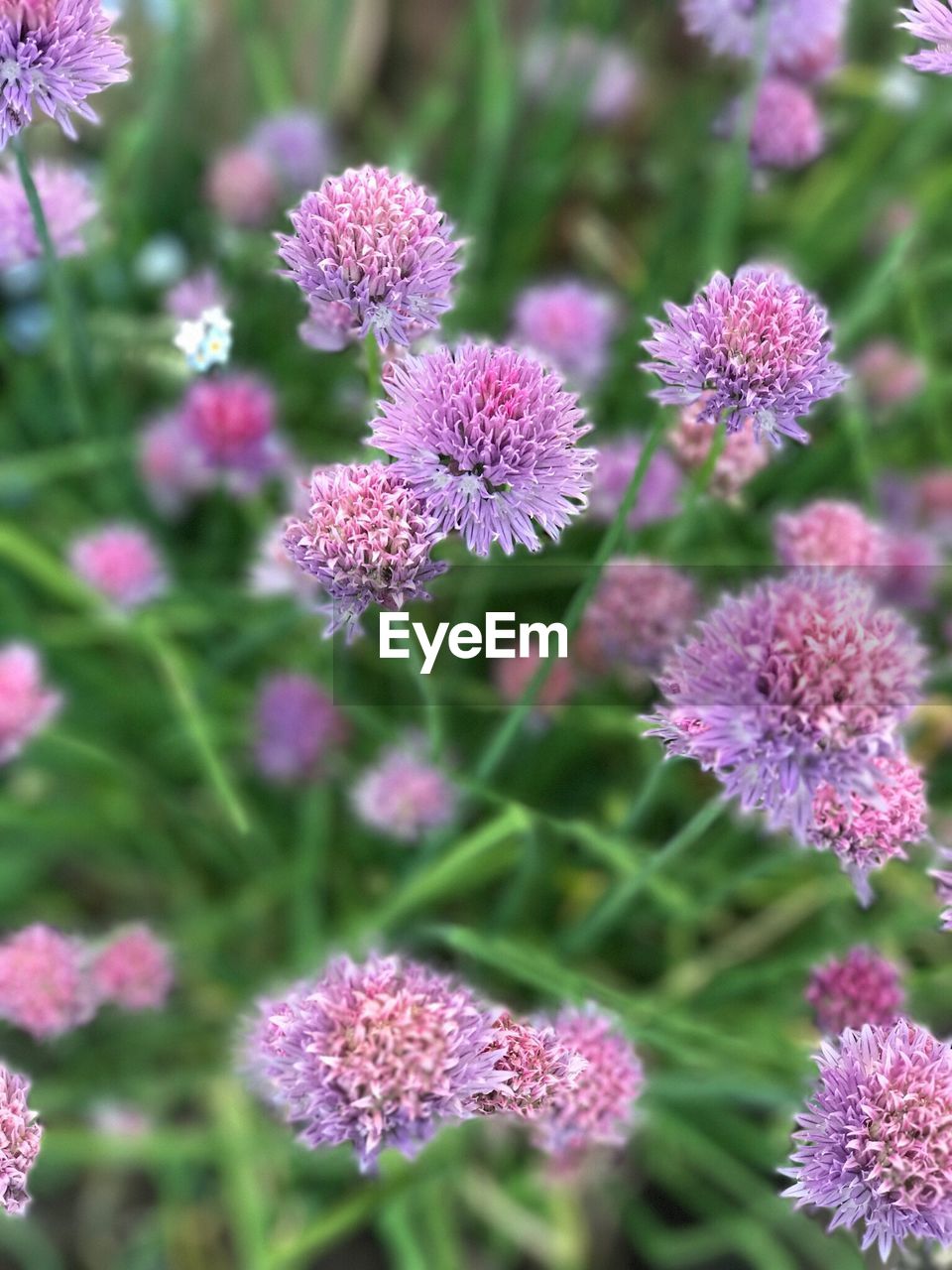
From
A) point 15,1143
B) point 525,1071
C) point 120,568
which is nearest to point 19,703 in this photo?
point 120,568

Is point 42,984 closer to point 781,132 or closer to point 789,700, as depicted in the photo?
point 789,700

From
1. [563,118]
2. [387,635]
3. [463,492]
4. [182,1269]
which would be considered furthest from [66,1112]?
[563,118]

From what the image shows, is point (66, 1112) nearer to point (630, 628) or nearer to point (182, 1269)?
point (182, 1269)

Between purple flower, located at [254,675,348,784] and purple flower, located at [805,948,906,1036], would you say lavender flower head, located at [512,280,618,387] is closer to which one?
purple flower, located at [254,675,348,784]

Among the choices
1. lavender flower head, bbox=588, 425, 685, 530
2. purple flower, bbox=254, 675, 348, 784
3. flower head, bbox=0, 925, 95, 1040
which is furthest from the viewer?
purple flower, bbox=254, 675, 348, 784

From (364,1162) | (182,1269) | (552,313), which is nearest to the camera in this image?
(364,1162)

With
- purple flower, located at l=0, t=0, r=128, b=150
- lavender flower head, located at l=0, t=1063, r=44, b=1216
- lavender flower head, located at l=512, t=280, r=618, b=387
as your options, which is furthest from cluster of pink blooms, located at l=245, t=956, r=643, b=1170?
lavender flower head, located at l=512, t=280, r=618, b=387

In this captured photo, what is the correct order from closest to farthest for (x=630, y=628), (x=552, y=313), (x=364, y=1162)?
(x=364, y=1162) → (x=630, y=628) → (x=552, y=313)
